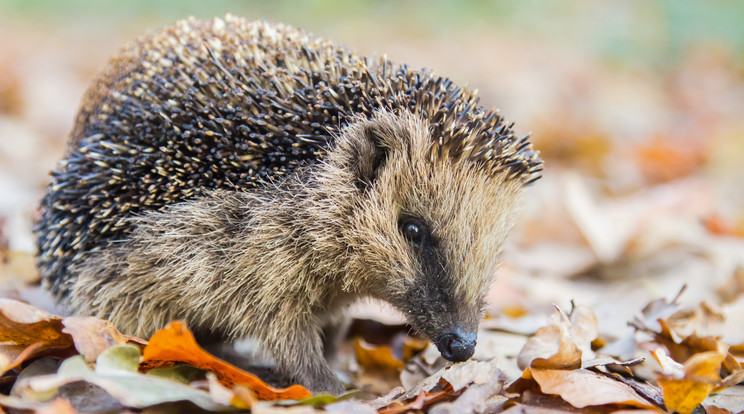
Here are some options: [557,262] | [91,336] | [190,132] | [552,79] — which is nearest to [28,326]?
[91,336]

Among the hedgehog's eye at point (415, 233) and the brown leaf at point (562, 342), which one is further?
the hedgehog's eye at point (415, 233)

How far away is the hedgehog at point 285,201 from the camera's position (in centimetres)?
381

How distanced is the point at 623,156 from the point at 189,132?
26.9ft

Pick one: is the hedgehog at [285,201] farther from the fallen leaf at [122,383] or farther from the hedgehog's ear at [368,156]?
the fallen leaf at [122,383]

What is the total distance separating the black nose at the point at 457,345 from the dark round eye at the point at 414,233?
0.53m

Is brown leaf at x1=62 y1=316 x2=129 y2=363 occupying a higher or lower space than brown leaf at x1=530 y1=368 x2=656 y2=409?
lower

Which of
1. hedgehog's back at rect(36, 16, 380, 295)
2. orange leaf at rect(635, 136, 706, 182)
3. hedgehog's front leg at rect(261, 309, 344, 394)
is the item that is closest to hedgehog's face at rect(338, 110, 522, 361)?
hedgehog's back at rect(36, 16, 380, 295)

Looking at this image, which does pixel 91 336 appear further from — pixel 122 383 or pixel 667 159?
pixel 667 159

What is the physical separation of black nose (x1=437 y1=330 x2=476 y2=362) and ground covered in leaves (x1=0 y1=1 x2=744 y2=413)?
0.46 feet

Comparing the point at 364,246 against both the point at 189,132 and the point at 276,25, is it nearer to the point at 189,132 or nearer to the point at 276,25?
the point at 189,132

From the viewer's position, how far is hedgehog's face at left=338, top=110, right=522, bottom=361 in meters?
3.76

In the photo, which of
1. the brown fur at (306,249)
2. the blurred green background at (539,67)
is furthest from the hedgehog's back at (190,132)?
the blurred green background at (539,67)

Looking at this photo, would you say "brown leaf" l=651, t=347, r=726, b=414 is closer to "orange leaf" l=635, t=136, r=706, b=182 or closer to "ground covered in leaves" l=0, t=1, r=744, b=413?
"ground covered in leaves" l=0, t=1, r=744, b=413

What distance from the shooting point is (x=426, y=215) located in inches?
152
